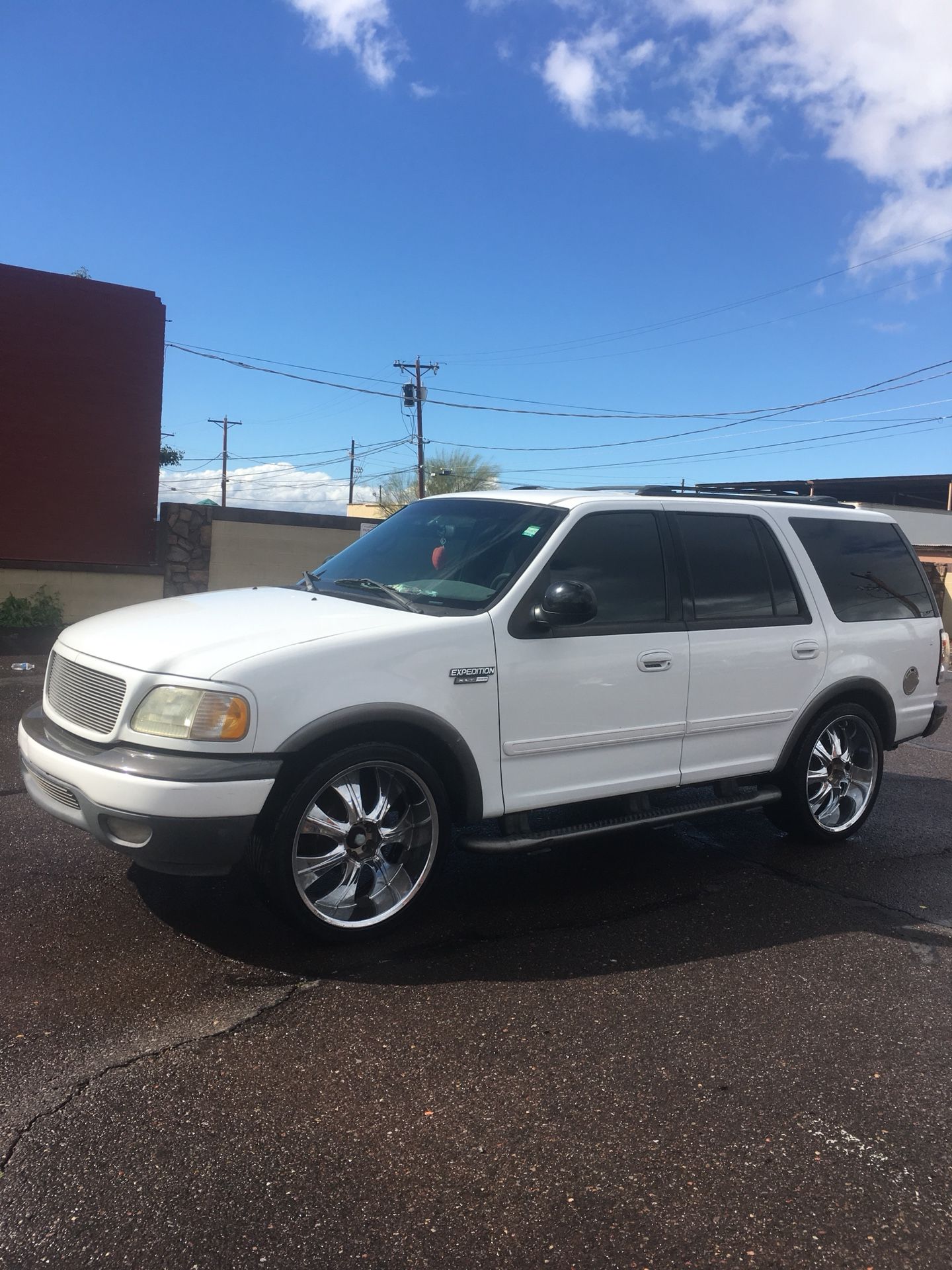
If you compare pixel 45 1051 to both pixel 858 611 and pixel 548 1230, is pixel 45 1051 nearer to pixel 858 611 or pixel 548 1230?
pixel 548 1230

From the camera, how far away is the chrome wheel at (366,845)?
3.78 m

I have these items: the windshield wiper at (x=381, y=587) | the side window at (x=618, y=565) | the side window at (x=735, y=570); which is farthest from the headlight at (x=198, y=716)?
the side window at (x=735, y=570)

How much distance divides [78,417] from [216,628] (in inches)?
494

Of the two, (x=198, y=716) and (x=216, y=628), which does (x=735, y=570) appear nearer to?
(x=216, y=628)

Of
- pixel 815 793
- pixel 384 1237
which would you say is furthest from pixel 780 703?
pixel 384 1237

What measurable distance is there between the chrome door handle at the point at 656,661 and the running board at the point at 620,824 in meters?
0.70

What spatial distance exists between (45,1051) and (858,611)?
4675 mm

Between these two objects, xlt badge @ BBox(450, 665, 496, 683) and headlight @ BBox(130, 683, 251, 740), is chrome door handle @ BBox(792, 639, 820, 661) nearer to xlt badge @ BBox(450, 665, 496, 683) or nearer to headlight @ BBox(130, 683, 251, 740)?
xlt badge @ BBox(450, 665, 496, 683)

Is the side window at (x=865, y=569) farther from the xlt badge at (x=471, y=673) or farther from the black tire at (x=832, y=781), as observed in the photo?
the xlt badge at (x=471, y=673)

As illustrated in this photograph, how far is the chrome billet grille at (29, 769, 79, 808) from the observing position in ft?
12.1

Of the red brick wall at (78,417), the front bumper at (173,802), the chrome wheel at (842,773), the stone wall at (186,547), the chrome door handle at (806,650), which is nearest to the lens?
the front bumper at (173,802)

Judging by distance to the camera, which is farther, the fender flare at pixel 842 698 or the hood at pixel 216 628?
the fender flare at pixel 842 698

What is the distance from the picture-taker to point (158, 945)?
12.6 ft

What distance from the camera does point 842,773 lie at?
572cm
